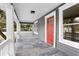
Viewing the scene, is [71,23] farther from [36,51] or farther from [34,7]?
[34,7]

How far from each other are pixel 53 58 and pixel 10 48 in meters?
2.78

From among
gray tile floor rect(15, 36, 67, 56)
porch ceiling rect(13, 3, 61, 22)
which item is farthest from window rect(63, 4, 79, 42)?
gray tile floor rect(15, 36, 67, 56)

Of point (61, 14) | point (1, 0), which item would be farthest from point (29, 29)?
point (1, 0)

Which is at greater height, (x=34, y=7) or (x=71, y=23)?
(x=34, y=7)

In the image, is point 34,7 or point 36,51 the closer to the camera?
point 36,51

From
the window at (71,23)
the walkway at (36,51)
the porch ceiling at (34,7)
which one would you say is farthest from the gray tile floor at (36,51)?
the porch ceiling at (34,7)

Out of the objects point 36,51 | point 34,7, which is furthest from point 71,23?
point 34,7

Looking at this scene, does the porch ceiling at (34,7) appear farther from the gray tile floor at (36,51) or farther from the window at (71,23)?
the gray tile floor at (36,51)

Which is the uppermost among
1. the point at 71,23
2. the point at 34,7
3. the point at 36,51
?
the point at 34,7

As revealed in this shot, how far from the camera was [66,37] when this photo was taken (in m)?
5.01

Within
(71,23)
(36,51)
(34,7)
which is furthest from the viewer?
(34,7)

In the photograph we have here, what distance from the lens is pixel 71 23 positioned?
15.5 feet

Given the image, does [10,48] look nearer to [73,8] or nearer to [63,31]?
[63,31]

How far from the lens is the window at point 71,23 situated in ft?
14.4
